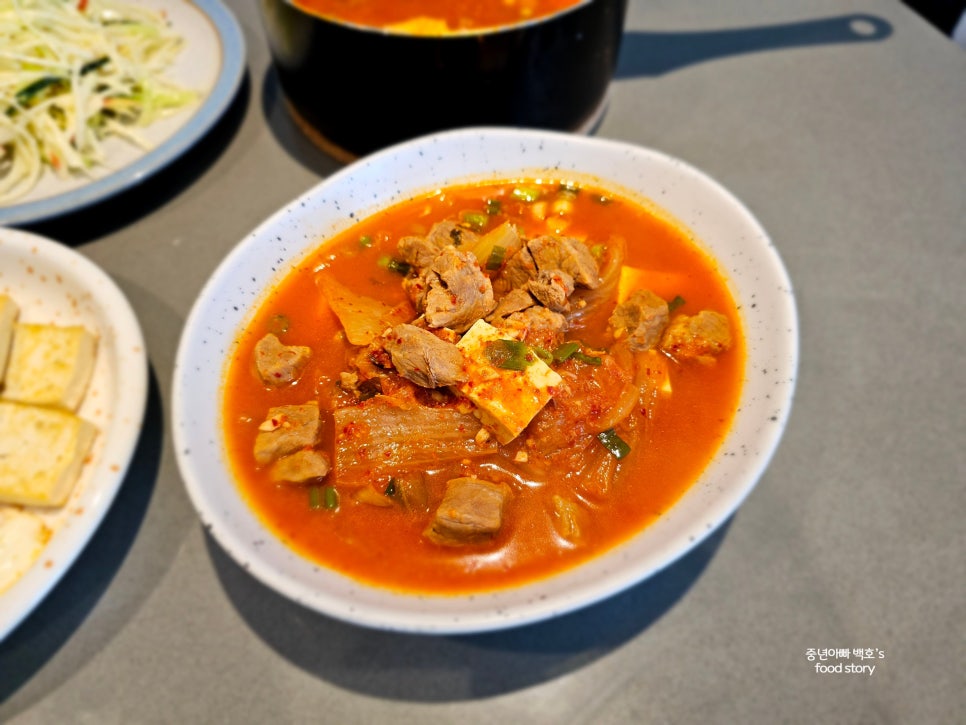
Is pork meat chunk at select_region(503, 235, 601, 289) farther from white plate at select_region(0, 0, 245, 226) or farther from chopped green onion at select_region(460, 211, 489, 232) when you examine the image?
white plate at select_region(0, 0, 245, 226)

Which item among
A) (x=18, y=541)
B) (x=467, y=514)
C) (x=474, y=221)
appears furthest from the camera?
(x=474, y=221)

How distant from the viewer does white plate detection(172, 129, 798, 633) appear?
1.51 m

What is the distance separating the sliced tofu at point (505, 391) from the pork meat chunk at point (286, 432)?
0.48 metres

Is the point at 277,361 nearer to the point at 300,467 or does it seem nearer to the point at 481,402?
the point at 300,467

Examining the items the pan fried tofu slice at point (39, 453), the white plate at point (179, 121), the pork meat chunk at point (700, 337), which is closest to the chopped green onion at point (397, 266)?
the pork meat chunk at point (700, 337)

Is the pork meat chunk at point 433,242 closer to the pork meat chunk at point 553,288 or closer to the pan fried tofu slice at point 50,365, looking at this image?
the pork meat chunk at point 553,288

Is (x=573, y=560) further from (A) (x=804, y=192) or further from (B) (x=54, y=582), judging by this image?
(A) (x=804, y=192)

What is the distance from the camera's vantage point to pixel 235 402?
1999 mm

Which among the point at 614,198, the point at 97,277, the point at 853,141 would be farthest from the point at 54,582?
the point at 853,141

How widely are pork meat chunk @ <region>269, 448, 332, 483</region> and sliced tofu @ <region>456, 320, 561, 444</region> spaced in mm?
482

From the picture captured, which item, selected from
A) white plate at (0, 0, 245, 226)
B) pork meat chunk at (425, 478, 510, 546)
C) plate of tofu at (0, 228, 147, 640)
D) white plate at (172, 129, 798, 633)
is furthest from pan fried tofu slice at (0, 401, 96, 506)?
pork meat chunk at (425, 478, 510, 546)

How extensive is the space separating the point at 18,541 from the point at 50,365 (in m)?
0.65

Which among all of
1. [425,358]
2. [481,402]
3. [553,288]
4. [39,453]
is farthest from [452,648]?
[39,453]

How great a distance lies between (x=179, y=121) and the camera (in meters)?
3.26
